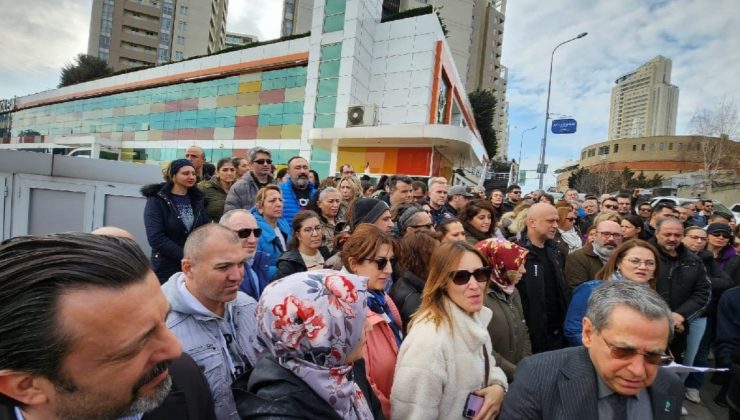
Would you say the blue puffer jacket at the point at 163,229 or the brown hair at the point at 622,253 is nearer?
the brown hair at the point at 622,253

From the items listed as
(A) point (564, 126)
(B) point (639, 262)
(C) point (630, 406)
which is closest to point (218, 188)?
(B) point (639, 262)

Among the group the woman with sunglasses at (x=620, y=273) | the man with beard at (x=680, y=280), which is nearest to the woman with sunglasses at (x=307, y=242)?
the woman with sunglasses at (x=620, y=273)

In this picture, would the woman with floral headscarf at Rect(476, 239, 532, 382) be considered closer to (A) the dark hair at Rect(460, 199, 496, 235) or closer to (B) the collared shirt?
(B) the collared shirt

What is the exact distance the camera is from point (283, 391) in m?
1.43

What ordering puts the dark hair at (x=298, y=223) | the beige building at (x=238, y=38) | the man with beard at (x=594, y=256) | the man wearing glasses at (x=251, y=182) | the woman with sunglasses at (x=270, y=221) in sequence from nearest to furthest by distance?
the dark hair at (x=298, y=223), the woman with sunglasses at (x=270, y=221), the man with beard at (x=594, y=256), the man wearing glasses at (x=251, y=182), the beige building at (x=238, y=38)

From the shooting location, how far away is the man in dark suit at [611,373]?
1652 millimetres

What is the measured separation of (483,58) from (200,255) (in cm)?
8333

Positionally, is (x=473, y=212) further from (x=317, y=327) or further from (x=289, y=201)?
(x=317, y=327)

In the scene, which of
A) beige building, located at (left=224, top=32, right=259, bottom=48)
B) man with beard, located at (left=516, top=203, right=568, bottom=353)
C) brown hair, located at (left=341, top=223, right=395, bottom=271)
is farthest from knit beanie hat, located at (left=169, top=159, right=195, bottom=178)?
beige building, located at (left=224, top=32, right=259, bottom=48)

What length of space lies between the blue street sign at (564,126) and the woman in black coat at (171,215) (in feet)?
61.9

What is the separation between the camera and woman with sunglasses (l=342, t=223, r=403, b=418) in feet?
7.32

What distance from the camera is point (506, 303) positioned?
9.56ft

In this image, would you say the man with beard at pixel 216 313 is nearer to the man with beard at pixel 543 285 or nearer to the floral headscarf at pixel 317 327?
the floral headscarf at pixel 317 327

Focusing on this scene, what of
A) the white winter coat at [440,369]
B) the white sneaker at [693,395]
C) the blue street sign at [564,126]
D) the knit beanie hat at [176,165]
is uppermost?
the blue street sign at [564,126]
